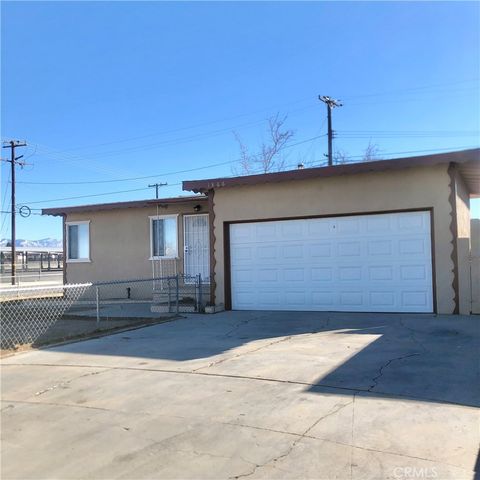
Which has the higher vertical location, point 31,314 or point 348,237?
point 348,237

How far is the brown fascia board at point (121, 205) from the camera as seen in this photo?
17.7 meters

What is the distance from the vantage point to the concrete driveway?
433 cm

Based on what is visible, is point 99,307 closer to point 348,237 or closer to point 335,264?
point 335,264

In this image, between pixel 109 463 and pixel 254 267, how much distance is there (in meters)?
10.3

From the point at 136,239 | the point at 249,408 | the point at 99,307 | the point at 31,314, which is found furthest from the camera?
the point at 136,239

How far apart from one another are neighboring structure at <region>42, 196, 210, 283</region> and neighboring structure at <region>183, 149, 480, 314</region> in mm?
3011

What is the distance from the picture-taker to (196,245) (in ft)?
59.4

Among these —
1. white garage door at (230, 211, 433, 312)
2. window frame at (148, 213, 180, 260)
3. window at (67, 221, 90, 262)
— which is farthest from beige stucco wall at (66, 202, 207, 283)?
white garage door at (230, 211, 433, 312)

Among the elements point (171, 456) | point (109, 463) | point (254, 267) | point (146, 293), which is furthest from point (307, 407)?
point (146, 293)

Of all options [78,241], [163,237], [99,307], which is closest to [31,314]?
[99,307]

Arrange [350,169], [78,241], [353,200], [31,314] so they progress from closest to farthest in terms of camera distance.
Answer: [350,169] → [353,200] → [31,314] → [78,241]

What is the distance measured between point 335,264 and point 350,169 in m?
2.41

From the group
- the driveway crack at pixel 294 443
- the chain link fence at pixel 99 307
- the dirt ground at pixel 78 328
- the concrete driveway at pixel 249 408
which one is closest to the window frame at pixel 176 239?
the chain link fence at pixel 99 307

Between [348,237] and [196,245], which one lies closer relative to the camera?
[348,237]
